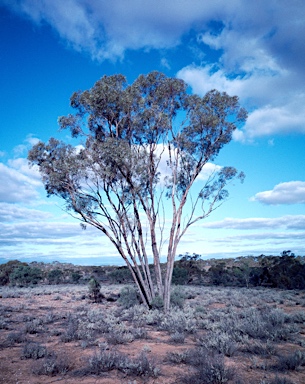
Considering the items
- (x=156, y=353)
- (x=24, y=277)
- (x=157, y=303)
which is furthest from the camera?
(x=24, y=277)

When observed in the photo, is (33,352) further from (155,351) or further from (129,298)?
(129,298)

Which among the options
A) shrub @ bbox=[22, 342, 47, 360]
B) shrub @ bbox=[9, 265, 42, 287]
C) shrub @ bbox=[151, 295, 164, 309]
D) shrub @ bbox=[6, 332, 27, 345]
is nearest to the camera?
shrub @ bbox=[22, 342, 47, 360]

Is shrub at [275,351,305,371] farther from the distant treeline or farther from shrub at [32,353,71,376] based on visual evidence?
the distant treeline

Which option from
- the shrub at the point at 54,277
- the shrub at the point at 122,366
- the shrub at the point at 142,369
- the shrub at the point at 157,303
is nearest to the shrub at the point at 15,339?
the shrub at the point at 122,366

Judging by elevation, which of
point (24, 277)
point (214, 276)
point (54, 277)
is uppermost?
point (24, 277)

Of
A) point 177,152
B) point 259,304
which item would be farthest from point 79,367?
point 259,304

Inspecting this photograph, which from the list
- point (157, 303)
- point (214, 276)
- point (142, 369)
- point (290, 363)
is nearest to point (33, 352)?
point (142, 369)

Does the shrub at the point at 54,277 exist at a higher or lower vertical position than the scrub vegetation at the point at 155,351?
higher

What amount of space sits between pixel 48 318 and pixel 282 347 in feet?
31.3

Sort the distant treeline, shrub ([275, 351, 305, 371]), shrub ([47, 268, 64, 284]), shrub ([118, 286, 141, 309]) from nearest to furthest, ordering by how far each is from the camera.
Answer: shrub ([275, 351, 305, 371]) < shrub ([118, 286, 141, 309]) < the distant treeline < shrub ([47, 268, 64, 284])

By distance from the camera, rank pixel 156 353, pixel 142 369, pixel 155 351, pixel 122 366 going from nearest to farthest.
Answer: pixel 142 369 → pixel 122 366 → pixel 156 353 → pixel 155 351

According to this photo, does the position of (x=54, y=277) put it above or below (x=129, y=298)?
above

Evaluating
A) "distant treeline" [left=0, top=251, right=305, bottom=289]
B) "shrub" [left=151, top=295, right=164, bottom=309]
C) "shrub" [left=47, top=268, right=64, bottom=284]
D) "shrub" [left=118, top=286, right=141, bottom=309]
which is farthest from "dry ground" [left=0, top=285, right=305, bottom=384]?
"shrub" [left=47, top=268, right=64, bottom=284]

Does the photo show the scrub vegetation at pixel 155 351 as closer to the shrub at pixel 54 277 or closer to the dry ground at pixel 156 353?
the dry ground at pixel 156 353
